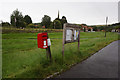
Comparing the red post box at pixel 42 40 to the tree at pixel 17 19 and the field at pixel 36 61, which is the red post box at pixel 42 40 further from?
the tree at pixel 17 19

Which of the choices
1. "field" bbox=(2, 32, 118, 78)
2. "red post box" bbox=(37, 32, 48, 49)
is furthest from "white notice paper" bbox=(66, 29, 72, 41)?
"red post box" bbox=(37, 32, 48, 49)

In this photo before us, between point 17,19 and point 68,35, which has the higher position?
point 17,19

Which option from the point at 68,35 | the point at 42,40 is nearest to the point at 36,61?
the point at 42,40

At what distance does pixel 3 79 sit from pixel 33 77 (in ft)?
3.25

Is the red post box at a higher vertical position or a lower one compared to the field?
higher

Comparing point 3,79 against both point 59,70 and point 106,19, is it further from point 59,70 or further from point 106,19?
point 106,19

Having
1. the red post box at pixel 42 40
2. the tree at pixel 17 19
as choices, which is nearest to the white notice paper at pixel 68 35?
the red post box at pixel 42 40

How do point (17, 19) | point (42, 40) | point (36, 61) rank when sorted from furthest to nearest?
1. point (17, 19)
2. point (36, 61)
3. point (42, 40)

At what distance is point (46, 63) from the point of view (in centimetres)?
449

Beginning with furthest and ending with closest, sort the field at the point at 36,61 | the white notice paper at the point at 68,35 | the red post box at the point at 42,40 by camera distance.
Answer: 1. the white notice paper at the point at 68,35
2. the red post box at the point at 42,40
3. the field at the point at 36,61

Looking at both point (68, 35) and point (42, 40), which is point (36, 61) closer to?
point (42, 40)

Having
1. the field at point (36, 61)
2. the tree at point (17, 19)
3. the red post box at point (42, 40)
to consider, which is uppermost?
the tree at point (17, 19)

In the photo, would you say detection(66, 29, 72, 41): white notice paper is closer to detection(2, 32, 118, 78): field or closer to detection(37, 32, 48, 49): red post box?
detection(2, 32, 118, 78): field

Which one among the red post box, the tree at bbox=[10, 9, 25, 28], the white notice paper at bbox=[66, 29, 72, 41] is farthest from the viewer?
the tree at bbox=[10, 9, 25, 28]
